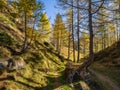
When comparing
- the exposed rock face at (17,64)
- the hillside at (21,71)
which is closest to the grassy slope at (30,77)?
the hillside at (21,71)

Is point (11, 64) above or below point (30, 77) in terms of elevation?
above

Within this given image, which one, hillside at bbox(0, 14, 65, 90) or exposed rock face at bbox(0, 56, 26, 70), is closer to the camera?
hillside at bbox(0, 14, 65, 90)

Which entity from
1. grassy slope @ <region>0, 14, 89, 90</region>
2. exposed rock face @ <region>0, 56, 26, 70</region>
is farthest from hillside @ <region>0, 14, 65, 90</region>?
exposed rock face @ <region>0, 56, 26, 70</region>

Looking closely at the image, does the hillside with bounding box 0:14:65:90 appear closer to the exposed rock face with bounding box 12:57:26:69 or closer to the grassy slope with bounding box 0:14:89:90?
the grassy slope with bounding box 0:14:89:90

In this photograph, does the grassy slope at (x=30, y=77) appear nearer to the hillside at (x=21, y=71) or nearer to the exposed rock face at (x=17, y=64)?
the hillside at (x=21, y=71)

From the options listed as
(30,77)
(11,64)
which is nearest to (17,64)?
(11,64)

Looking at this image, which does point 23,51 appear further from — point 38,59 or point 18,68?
point 18,68

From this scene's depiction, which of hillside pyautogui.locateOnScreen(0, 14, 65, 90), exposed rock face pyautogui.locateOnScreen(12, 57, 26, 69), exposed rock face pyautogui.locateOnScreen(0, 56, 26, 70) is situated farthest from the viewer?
exposed rock face pyautogui.locateOnScreen(12, 57, 26, 69)

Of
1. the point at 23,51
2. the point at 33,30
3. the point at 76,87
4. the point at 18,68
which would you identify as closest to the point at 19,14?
the point at 33,30

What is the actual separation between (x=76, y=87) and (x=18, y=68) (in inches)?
203

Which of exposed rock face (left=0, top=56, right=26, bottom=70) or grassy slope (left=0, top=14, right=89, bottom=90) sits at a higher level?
exposed rock face (left=0, top=56, right=26, bottom=70)

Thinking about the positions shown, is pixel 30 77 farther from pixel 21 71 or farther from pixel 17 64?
pixel 17 64

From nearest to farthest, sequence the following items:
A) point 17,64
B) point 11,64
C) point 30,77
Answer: point 11,64, point 17,64, point 30,77

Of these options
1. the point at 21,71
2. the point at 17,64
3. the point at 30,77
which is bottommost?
the point at 30,77
